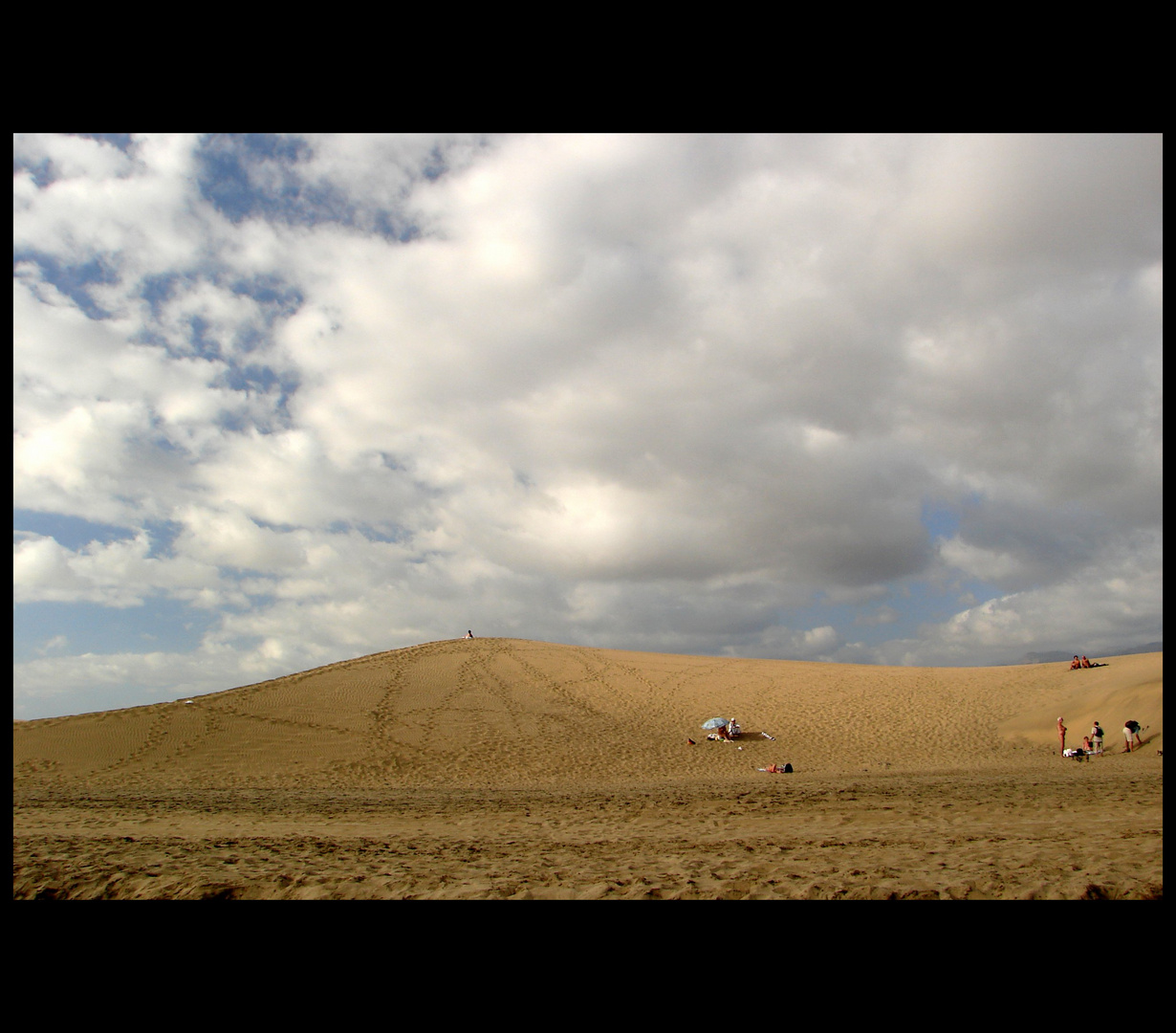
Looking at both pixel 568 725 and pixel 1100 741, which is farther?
pixel 568 725

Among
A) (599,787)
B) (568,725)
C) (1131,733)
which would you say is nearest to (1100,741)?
(1131,733)

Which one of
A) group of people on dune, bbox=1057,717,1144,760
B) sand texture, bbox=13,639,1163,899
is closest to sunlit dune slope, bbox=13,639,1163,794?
sand texture, bbox=13,639,1163,899

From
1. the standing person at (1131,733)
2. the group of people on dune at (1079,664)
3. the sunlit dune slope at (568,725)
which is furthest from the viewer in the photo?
the group of people on dune at (1079,664)

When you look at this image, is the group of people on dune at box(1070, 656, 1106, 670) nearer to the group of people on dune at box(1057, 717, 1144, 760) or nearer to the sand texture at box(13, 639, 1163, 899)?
the sand texture at box(13, 639, 1163, 899)

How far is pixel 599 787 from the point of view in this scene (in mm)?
15031

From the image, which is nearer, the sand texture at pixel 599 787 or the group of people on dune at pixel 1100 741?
the sand texture at pixel 599 787

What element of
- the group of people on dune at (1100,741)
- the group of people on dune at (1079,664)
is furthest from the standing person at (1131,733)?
the group of people on dune at (1079,664)

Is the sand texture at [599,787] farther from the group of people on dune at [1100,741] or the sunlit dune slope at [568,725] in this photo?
the group of people on dune at [1100,741]

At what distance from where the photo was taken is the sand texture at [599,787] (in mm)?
6398

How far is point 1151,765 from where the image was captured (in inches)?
561

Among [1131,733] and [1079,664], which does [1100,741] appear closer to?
[1131,733]
